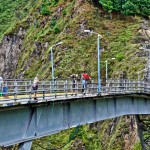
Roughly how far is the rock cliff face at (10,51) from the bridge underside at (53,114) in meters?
69.0

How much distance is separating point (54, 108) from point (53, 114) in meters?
0.44

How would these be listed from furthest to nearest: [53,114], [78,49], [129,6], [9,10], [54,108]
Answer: [9,10] < [129,6] < [78,49] < [54,108] < [53,114]

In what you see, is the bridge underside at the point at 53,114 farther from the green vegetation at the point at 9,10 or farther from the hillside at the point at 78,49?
the green vegetation at the point at 9,10

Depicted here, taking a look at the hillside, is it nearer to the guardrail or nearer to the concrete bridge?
the concrete bridge

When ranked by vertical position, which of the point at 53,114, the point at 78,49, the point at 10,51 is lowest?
the point at 53,114

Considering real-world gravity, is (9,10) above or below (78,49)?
above

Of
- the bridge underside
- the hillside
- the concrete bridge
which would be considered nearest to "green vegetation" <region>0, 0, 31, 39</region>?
the hillside

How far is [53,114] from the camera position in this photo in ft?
97.6

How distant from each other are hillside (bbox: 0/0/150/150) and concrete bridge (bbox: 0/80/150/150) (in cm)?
1236

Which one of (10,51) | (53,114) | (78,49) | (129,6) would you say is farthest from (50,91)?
(10,51)

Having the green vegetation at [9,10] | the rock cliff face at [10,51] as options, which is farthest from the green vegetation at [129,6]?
the green vegetation at [9,10]

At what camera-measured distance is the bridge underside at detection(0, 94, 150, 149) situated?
24844mm

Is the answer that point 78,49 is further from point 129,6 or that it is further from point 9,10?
point 9,10

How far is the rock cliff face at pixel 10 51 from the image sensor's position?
109 m
